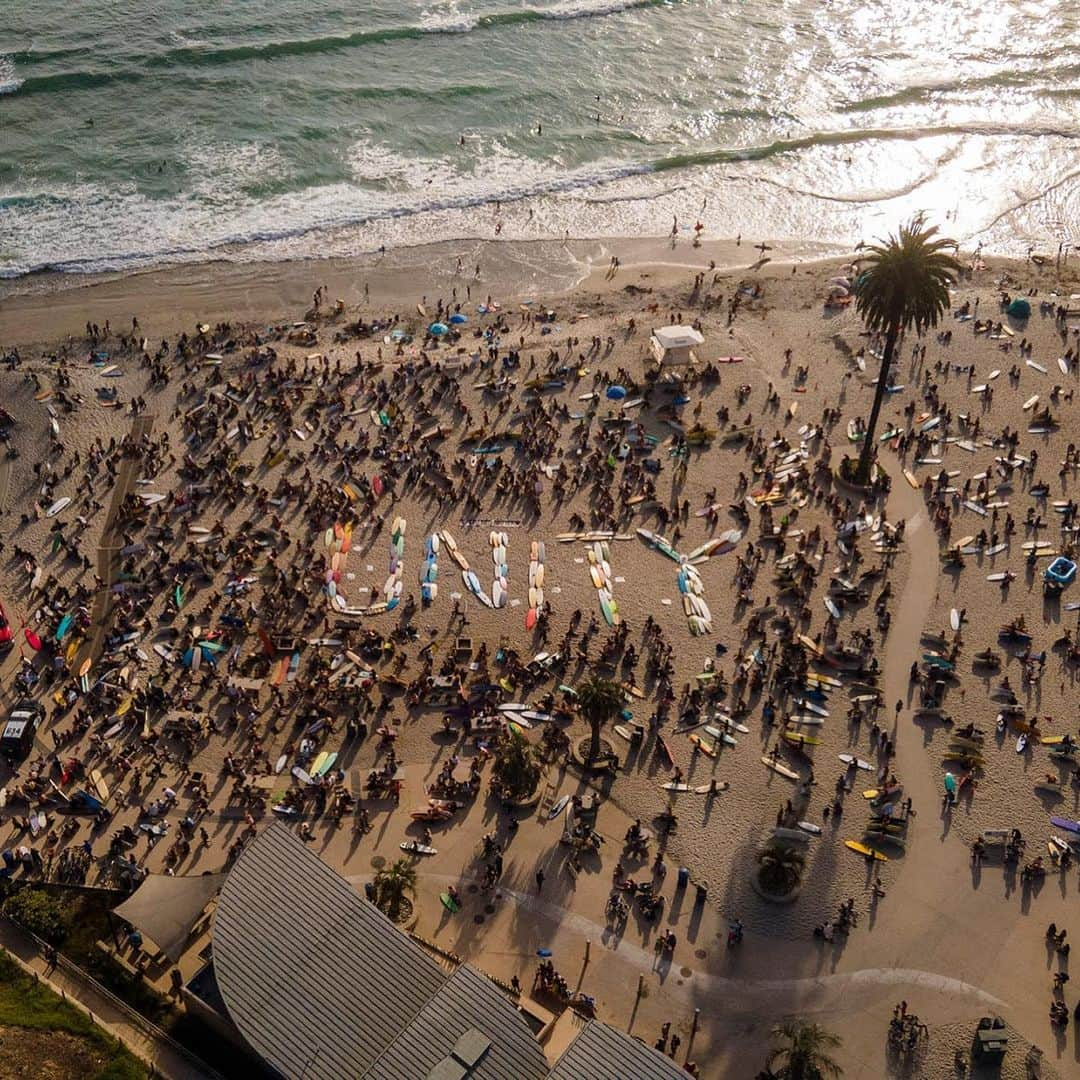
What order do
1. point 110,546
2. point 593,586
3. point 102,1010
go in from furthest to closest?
point 110,546
point 593,586
point 102,1010

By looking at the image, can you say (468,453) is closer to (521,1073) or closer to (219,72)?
(521,1073)

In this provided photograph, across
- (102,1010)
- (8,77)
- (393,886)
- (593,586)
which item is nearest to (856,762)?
(593,586)

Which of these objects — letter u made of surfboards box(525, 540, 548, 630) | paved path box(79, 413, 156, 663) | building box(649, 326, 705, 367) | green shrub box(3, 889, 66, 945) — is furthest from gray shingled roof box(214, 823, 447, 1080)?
building box(649, 326, 705, 367)

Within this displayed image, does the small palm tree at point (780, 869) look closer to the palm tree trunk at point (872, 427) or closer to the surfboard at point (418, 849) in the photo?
the surfboard at point (418, 849)

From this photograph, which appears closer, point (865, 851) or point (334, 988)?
point (334, 988)

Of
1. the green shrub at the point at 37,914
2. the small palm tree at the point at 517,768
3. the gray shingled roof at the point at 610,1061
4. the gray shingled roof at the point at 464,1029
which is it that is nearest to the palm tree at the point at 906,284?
the small palm tree at the point at 517,768

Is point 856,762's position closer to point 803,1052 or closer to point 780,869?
point 780,869

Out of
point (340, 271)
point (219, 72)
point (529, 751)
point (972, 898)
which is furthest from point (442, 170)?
point (972, 898)
